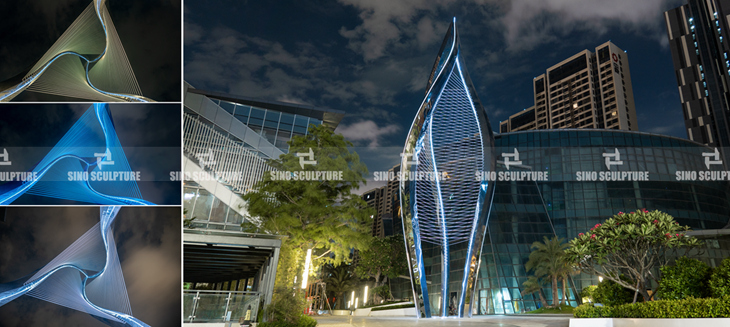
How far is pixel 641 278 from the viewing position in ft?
45.5

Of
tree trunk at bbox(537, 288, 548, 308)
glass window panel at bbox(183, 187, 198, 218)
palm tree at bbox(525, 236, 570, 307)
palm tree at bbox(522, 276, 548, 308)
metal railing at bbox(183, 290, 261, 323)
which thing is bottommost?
metal railing at bbox(183, 290, 261, 323)

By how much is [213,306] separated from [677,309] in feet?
40.3

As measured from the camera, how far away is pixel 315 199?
17.6 meters

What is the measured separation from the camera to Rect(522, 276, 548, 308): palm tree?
3584 centimetres

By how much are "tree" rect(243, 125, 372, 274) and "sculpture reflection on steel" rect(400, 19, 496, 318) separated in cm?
499

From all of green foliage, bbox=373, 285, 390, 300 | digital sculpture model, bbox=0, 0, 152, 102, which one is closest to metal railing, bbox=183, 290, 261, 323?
digital sculpture model, bbox=0, 0, 152, 102

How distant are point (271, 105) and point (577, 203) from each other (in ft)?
109

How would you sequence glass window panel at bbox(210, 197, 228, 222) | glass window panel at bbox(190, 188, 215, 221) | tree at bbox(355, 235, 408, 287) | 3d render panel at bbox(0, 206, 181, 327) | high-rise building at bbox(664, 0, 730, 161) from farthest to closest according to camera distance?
high-rise building at bbox(664, 0, 730, 161), tree at bbox(355, 235, 408, 287), glass window panel at bbox(210, 197, 228, 222), glass window panel at bbox(190, 188, 215, 221), 3d render panel at bbox(0, 206, 181, 327)

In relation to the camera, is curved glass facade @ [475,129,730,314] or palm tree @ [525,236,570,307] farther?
curved glass facade @ [475,129,730,314]

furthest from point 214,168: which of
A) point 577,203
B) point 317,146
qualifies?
point 577,203

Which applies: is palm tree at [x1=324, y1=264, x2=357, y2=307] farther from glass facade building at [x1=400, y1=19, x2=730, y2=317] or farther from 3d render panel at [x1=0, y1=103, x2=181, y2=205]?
3d render panel at [x1=0, y1=103, x2=181, y2=205]

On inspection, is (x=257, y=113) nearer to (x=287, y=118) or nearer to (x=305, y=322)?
(x=287, y=118)

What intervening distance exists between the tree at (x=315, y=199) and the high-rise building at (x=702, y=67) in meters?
79.1

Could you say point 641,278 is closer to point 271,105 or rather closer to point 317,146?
point 317,146
